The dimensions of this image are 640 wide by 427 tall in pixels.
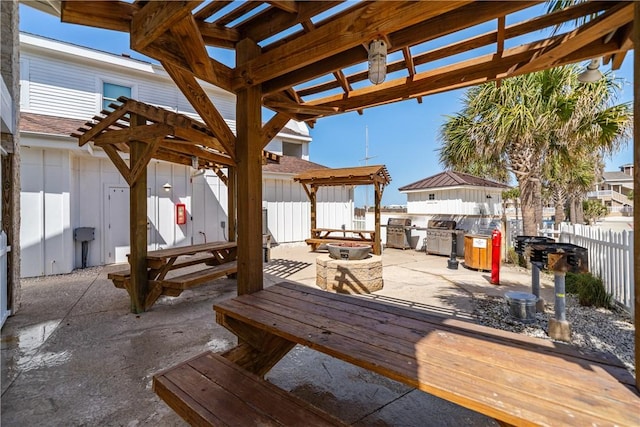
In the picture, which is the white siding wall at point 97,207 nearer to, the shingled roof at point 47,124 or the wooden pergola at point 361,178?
the shingled roof at point 47,124

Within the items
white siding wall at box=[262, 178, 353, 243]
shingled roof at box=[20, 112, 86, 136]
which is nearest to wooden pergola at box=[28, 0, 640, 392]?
shingled roof at box=[20, 112, 86, 136]

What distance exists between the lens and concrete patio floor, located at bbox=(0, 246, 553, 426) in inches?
94.5

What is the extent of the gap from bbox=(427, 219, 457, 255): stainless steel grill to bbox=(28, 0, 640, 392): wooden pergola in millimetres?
7569

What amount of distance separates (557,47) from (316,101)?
2498mm

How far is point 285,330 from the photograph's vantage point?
2.07 metres

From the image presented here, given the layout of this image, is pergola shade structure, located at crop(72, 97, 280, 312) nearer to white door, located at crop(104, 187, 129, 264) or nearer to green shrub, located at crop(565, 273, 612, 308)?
white door, located at crop(104, 187, 129, 264)

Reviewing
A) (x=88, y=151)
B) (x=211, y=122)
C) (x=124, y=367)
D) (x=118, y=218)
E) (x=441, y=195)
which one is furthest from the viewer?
(x=441, y=195)

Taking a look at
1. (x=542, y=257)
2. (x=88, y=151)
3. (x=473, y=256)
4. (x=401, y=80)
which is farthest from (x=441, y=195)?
(x=88, y=151)

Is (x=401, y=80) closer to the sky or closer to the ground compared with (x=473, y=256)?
closer to the sky

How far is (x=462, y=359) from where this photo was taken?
5.41 ft

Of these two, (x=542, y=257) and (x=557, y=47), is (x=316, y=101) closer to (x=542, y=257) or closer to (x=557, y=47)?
(x=557, y=47)

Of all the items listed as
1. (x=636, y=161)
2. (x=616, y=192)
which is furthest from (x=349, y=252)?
(x=616, y=192)

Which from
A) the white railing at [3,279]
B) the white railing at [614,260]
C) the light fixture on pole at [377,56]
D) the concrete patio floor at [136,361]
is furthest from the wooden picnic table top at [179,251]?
the white railing at [614,260]

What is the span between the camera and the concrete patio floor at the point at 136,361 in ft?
7.88
